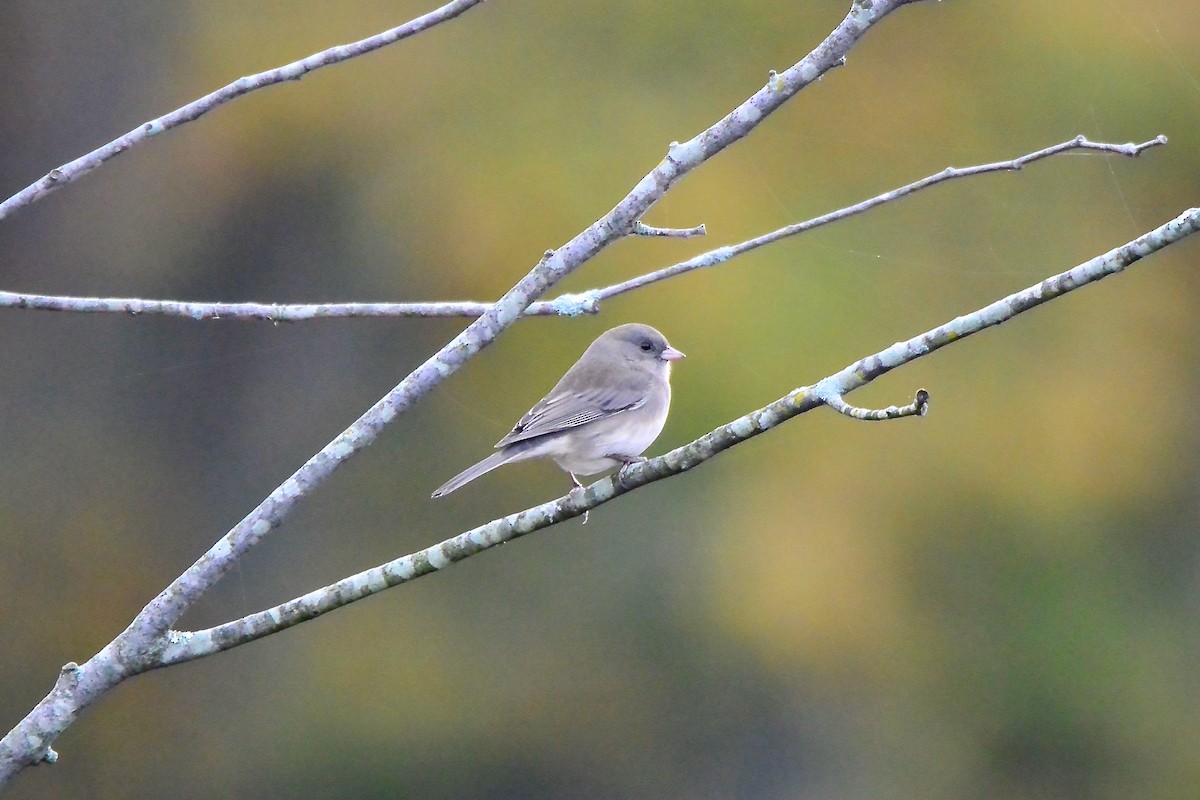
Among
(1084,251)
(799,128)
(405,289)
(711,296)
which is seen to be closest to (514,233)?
(405,289)

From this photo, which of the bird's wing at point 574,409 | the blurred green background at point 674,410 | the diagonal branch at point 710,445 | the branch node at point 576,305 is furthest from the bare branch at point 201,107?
the blurred green background at point 674,410

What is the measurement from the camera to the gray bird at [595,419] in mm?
4094

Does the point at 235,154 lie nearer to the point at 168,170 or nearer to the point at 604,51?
the point at 168,170

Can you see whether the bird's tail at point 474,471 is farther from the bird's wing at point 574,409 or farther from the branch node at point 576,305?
the branch node at point 576,305

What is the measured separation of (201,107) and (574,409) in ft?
5.82

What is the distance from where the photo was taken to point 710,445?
8.70ft

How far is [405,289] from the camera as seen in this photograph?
397 inches

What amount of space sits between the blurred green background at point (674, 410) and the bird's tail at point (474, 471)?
18.4 feet

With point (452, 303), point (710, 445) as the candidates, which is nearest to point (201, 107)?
point (452, 303)

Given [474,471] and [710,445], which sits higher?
[474,471]

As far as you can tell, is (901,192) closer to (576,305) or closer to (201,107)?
(576,305)

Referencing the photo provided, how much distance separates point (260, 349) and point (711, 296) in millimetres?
3434

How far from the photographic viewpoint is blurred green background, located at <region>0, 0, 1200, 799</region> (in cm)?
977

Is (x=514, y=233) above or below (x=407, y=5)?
below
